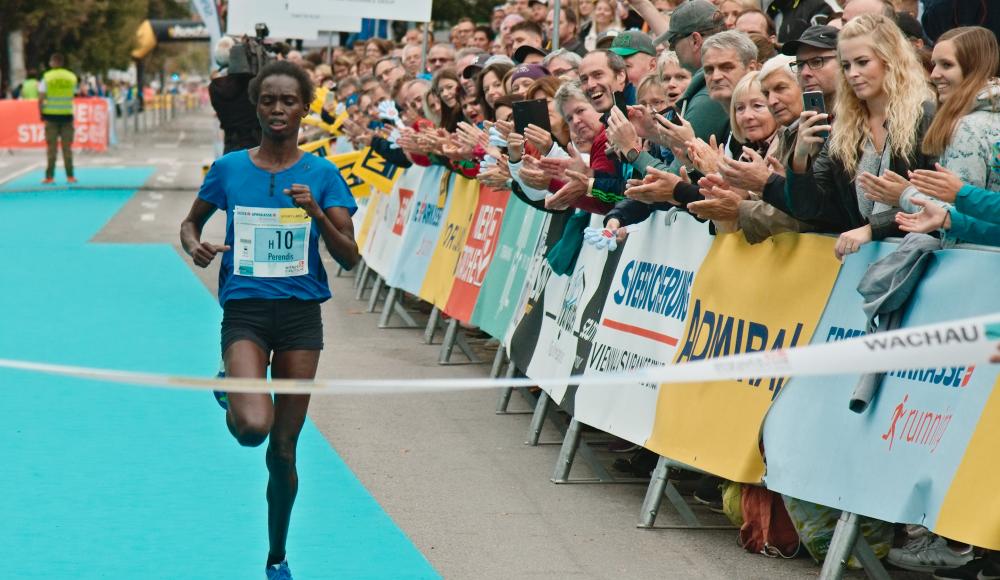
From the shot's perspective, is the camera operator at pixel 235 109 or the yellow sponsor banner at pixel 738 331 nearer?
the yellow sponsor banner at pixel 738 331

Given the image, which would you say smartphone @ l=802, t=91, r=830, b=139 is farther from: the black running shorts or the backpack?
the black running shorts

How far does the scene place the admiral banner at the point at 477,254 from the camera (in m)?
11.1

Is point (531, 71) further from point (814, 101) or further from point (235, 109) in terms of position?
point (814, 101)

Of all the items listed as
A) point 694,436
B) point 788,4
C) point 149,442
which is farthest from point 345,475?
point 788,4

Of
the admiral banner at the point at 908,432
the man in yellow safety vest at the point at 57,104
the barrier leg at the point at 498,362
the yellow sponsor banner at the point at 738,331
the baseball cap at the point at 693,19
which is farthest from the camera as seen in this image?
the man in yellow safety vest at the point at 57,104

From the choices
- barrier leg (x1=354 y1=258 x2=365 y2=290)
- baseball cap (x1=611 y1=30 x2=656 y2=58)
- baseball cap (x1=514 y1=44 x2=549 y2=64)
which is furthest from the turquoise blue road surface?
baseball cap (x1=514 y1=44 x2=549 y2=64)

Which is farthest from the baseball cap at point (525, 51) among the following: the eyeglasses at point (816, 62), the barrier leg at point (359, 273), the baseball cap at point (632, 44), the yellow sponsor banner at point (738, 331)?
the yellow sponsor banner at point (738, 331)

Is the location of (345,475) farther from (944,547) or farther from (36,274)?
(36,274)

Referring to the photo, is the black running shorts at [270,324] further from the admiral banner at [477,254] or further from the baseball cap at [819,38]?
the admiral banner at [477,254]

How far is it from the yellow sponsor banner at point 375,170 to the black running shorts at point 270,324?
30.7 ft

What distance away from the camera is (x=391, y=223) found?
49.5 ft

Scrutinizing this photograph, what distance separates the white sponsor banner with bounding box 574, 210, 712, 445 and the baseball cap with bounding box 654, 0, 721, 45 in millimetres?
1463

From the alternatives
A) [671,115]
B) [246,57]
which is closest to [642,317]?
[671,115]

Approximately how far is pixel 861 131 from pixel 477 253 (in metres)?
5.64
